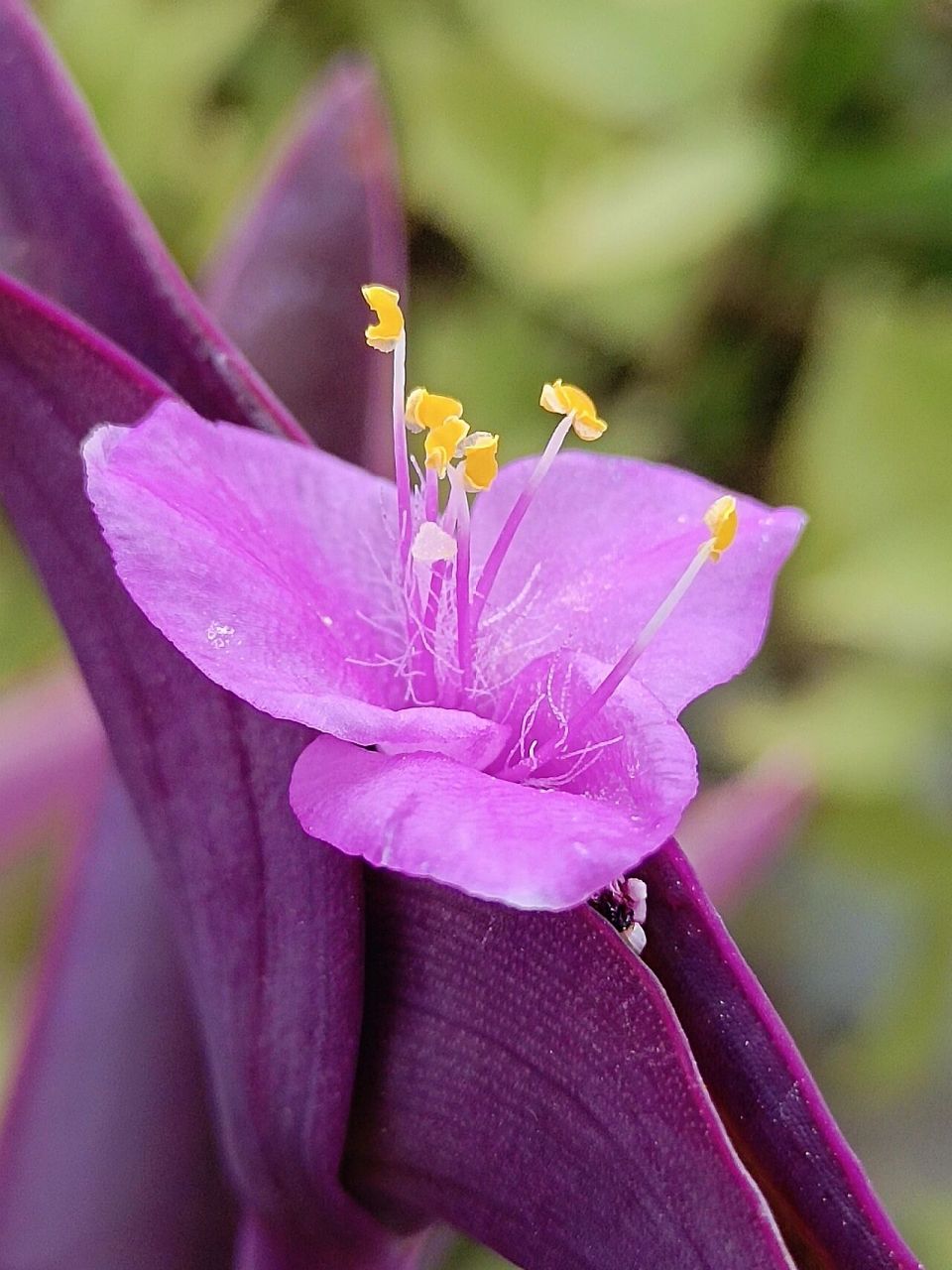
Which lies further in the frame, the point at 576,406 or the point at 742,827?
the point at 742,827

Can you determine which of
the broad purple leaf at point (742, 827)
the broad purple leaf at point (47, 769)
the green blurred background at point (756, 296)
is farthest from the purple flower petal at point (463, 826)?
the green blurred background at point (756, 296)

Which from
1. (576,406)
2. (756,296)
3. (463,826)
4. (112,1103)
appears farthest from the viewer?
(756,296)

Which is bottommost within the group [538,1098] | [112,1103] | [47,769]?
[47,769]

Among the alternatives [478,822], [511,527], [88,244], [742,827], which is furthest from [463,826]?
[742,827]

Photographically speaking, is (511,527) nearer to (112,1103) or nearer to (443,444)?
(443,444)

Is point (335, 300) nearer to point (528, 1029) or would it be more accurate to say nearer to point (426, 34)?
point (528, 1029)

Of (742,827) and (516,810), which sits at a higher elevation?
(516,810)

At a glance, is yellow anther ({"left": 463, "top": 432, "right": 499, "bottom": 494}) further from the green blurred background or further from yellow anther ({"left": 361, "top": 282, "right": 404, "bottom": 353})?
the green blurred background
